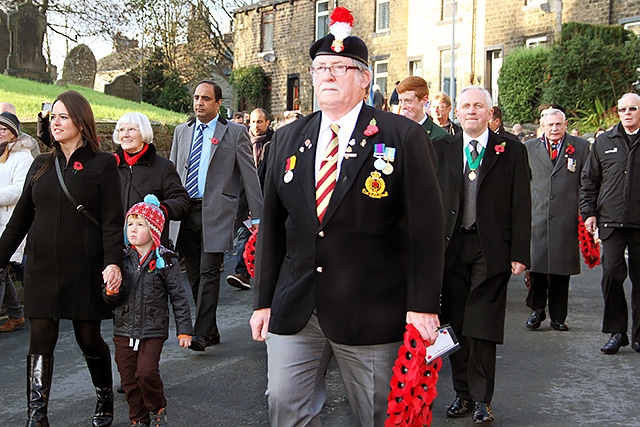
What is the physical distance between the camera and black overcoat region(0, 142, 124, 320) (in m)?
5.14

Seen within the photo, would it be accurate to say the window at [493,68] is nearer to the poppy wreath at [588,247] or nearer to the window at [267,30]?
the window at [267,30]

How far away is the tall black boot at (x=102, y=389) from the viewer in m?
5.31

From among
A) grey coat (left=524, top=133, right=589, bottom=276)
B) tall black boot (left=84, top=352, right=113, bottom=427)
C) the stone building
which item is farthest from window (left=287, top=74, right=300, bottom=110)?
tall black boot (left=84, top=352, right=113, bottom=427)

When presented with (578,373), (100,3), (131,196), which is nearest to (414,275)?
(131,196)

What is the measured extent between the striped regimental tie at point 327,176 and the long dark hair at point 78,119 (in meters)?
2.19

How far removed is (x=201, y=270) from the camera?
7383mm

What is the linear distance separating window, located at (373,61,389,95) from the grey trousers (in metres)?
33.3

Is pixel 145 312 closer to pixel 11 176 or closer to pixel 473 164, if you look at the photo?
pixel 473 164

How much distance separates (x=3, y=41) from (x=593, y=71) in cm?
1772

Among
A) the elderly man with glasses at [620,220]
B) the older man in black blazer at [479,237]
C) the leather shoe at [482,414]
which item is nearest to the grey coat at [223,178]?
the older man in black blazer at [479,237]

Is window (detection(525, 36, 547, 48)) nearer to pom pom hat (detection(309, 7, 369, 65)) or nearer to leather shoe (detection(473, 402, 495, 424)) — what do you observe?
leather shoe (detection(473, 402, 495, 424))

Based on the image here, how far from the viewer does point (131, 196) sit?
6.35 m

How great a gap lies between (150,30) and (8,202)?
102ft

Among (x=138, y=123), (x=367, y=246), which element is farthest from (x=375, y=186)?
(x=138, y=123)
